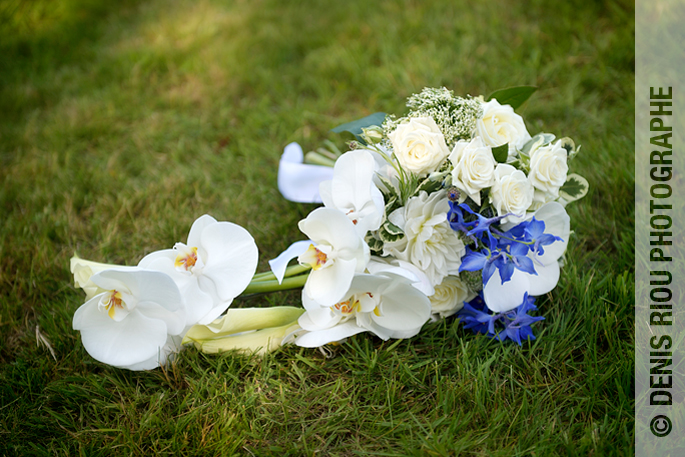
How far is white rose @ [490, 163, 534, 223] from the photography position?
113 centimetres

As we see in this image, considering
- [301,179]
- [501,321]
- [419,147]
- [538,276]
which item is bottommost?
[501,321]

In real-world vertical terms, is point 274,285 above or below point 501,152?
below

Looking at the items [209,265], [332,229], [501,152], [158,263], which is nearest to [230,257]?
[209,265]

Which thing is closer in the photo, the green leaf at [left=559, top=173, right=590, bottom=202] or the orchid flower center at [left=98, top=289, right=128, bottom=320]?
the orchid flower center at [left=98, top=289, right=128, bottom=320]

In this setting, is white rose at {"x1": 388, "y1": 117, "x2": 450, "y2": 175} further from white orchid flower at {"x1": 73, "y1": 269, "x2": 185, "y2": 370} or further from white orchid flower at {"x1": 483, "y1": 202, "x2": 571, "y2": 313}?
white orchid flower at {"x1": 73, "y1": 269, "x2": 185, "y2": 370}

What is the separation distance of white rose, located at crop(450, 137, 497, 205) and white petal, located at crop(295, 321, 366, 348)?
44cm

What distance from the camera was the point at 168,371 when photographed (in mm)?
1231

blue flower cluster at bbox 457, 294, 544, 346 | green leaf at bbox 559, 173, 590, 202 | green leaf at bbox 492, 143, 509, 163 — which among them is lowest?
blue flower cluster at bbox 457, 294, 544, 346

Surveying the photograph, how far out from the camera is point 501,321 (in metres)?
1.28

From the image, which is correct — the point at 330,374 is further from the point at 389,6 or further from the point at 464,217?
the point at 389,6

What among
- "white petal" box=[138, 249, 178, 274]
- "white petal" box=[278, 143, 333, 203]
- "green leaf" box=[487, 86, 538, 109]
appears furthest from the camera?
"white petal" box=[278, 143, 333, 203]

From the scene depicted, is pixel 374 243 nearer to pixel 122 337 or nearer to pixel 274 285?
pixel 274 285

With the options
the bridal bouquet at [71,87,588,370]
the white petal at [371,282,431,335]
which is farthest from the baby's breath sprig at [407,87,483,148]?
the white petal at [371,282,431,335]

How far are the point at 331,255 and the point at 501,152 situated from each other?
0.52m
